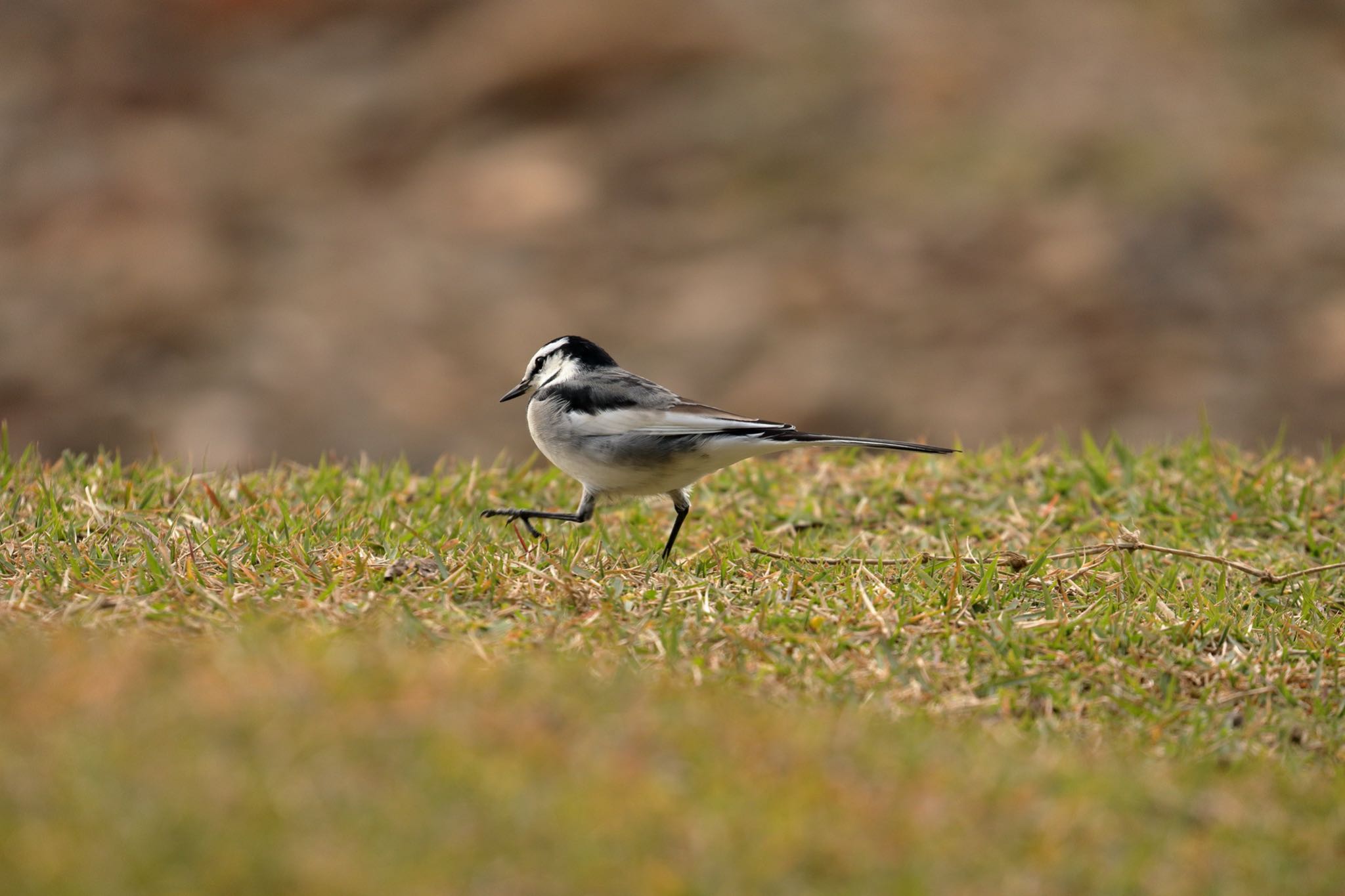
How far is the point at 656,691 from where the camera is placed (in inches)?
147

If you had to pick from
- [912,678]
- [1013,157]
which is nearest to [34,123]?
[1013,157]

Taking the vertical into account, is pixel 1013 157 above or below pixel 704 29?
below

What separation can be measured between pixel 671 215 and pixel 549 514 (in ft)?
32.0

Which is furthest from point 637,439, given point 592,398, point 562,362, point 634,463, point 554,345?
point 554,345

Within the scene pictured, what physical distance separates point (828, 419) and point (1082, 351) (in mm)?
2457

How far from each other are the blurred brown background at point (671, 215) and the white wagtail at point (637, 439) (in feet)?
21.1

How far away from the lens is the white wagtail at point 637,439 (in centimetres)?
540

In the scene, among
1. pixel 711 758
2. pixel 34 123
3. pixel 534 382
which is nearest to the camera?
pixel 711 758

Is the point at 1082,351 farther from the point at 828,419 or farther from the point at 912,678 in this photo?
the point at 912,678

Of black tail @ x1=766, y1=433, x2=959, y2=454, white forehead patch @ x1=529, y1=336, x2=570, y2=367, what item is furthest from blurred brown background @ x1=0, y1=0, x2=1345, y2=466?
black tail @ x1=766, y1=433, x2=959, y2=454

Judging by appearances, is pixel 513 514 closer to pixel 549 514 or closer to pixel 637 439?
pixel 549 514

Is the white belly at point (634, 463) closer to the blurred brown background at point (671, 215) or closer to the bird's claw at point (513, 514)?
the bird's claw at point (513, 514)

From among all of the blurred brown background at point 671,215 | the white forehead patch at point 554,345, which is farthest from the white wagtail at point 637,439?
the blurred brown background at point 671,215

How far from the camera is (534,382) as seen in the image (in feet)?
21.1
